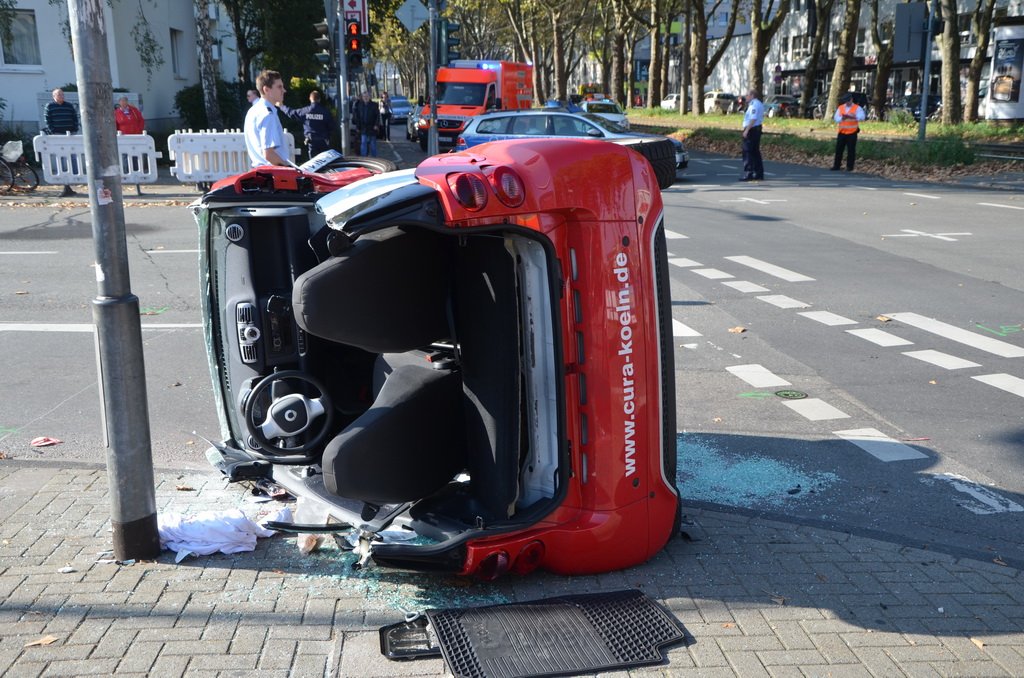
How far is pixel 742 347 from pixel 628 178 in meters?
4.48

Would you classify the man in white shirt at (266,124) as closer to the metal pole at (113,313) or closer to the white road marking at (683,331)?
the white road marking at (683,331)

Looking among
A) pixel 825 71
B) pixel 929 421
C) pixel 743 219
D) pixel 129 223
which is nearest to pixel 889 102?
pixel 825 71

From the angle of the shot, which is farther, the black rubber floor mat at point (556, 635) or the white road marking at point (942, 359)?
the white road marking at point (942, 359)

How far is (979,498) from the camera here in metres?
4.93

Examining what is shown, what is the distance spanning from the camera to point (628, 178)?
3834mm

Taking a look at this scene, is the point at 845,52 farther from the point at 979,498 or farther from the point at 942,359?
the point at 979,498

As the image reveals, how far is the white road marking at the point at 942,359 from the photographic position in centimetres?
744

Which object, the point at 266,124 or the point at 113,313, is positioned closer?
the point at 113,313

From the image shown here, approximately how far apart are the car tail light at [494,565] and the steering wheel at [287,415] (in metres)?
1.17

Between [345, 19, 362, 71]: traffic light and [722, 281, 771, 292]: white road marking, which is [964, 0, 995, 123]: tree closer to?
[345, 19, 362, 71]: traffic light

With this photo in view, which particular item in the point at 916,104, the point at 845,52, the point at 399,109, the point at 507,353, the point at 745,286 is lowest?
the point at 745,286

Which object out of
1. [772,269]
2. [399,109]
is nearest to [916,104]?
[399,109]

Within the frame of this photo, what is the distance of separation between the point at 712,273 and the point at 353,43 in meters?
12.4

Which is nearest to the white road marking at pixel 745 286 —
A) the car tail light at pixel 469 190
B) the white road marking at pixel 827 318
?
the white road marking at pixel 827 318
